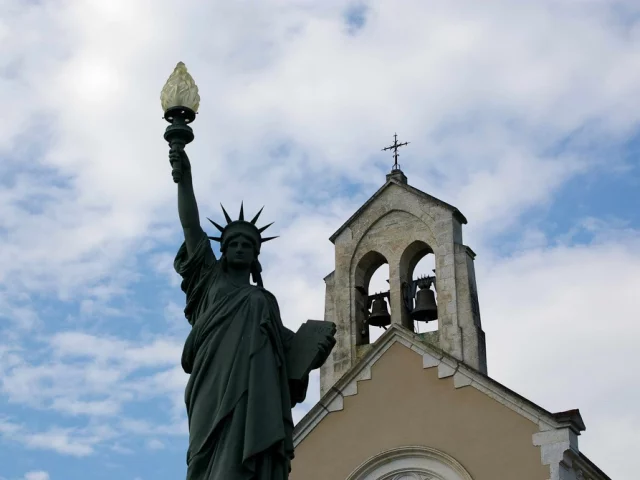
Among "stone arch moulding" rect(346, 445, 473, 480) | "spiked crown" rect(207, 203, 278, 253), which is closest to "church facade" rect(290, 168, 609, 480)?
"stone arch moulding" rect(346, 445, 473, 480)

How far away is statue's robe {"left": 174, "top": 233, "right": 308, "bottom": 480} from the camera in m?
6.08

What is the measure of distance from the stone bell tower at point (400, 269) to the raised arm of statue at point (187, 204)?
11070 mm

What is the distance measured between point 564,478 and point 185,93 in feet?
35.1

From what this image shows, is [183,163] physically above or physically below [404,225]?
below

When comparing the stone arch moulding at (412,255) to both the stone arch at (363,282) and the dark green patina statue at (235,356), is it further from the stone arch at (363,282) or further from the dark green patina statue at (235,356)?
the dark green patina statue at (235,356)

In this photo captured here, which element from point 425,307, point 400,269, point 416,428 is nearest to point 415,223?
point 400,269

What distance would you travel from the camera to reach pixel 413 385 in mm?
17547

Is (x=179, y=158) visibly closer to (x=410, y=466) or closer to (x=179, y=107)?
(x=179, y=107)

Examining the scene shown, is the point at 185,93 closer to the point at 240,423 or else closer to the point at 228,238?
the point at 228,238

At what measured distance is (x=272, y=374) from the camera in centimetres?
633

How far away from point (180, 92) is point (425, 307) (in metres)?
11.8

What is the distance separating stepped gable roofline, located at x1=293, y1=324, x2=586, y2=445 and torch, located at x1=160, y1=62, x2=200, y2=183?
34.9ft

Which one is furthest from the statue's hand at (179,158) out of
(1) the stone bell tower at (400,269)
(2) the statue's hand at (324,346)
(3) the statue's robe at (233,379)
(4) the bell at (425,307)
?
(4) the bell at (425,307)

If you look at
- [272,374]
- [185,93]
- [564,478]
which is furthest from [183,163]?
[564,478]
